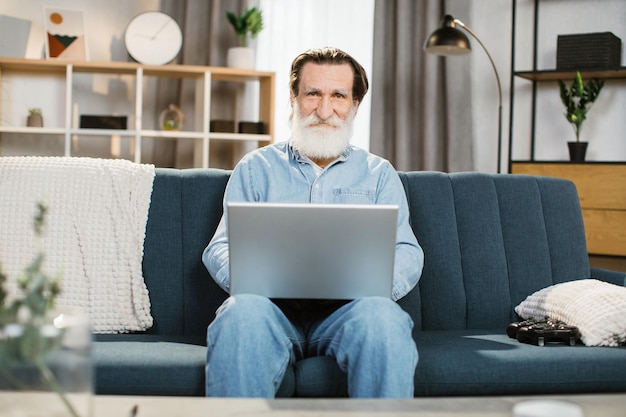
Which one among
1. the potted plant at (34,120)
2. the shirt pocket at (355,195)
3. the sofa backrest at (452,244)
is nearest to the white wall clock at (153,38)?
the potted plant at (34,120)

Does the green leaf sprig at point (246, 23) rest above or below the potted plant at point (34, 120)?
above

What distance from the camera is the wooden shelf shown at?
3.77 meters

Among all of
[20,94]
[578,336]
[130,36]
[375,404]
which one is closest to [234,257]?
[375,404]

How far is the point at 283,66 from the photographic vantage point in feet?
14.7

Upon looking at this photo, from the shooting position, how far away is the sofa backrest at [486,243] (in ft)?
7.72

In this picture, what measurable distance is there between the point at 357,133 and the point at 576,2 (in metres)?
1.35

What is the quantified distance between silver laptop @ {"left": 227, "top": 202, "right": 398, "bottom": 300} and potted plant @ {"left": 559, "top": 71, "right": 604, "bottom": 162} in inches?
96.0

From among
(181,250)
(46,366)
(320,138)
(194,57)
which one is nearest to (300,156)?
(320,138)

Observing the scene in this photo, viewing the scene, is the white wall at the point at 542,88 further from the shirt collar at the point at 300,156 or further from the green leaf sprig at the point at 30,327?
the green leaf sprig at the point at 30,327

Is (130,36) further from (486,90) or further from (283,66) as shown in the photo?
(486,90)

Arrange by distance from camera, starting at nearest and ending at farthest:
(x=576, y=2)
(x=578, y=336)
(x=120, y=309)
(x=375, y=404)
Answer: (x=375, y=404) → (x=578, y=336) → (x=120, y=309) → (x=576, y=2)

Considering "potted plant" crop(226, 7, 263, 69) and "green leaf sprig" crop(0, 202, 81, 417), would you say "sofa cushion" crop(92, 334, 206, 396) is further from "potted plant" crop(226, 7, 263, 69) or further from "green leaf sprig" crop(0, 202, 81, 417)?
"potted plant" crop(226, 7, 263, 69)

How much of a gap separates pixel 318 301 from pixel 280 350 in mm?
286

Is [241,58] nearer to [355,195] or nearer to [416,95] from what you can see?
[416,95]
